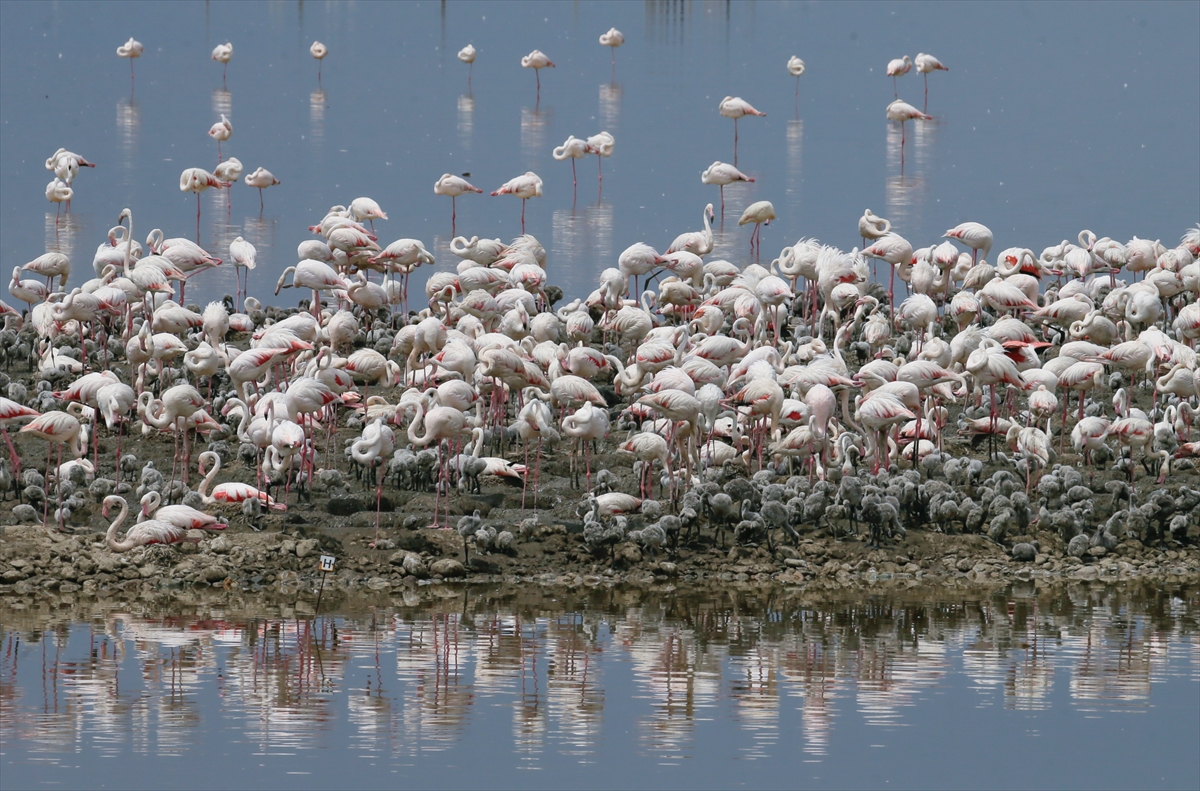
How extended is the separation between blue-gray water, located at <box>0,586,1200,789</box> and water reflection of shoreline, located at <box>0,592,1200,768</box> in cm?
2

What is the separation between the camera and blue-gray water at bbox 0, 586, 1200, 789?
7.02 m

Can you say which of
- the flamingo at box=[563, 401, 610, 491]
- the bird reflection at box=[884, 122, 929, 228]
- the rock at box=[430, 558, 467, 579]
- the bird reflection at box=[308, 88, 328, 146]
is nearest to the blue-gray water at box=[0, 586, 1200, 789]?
the rock at box=[430, 558, 467, 579]

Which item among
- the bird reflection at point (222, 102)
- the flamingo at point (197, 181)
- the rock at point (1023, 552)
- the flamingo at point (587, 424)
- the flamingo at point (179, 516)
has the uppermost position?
the bird reflection at point (222, 102)

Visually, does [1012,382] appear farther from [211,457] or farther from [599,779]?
[599,779]

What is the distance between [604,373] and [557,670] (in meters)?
6.28

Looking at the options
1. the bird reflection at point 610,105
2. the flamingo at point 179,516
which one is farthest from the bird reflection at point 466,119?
the flamingo at point 179,516

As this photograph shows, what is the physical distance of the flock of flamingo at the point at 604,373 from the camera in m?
11.3

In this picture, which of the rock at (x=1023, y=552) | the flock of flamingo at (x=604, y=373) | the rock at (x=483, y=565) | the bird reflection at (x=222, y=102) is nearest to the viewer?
the rock at (x=483, y=565)

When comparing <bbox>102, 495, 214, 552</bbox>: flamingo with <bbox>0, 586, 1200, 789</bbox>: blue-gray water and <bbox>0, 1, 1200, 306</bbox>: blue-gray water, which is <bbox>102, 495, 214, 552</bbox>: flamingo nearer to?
<bbox>0, 586, 1200, 789</bbox>: blue-gray water

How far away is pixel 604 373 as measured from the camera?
14484 millimetres

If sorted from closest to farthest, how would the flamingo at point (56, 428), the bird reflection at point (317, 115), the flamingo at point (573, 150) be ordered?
the flamingo at point (56, 428), the flamingo at point (573, 150), the bird reflection at point (317, 115)

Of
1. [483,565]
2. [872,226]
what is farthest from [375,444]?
[872,226]

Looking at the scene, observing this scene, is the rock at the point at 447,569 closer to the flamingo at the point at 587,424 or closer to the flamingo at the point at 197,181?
the flamingo at the point at 587,424

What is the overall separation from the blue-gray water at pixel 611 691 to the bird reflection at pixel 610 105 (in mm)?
20591
